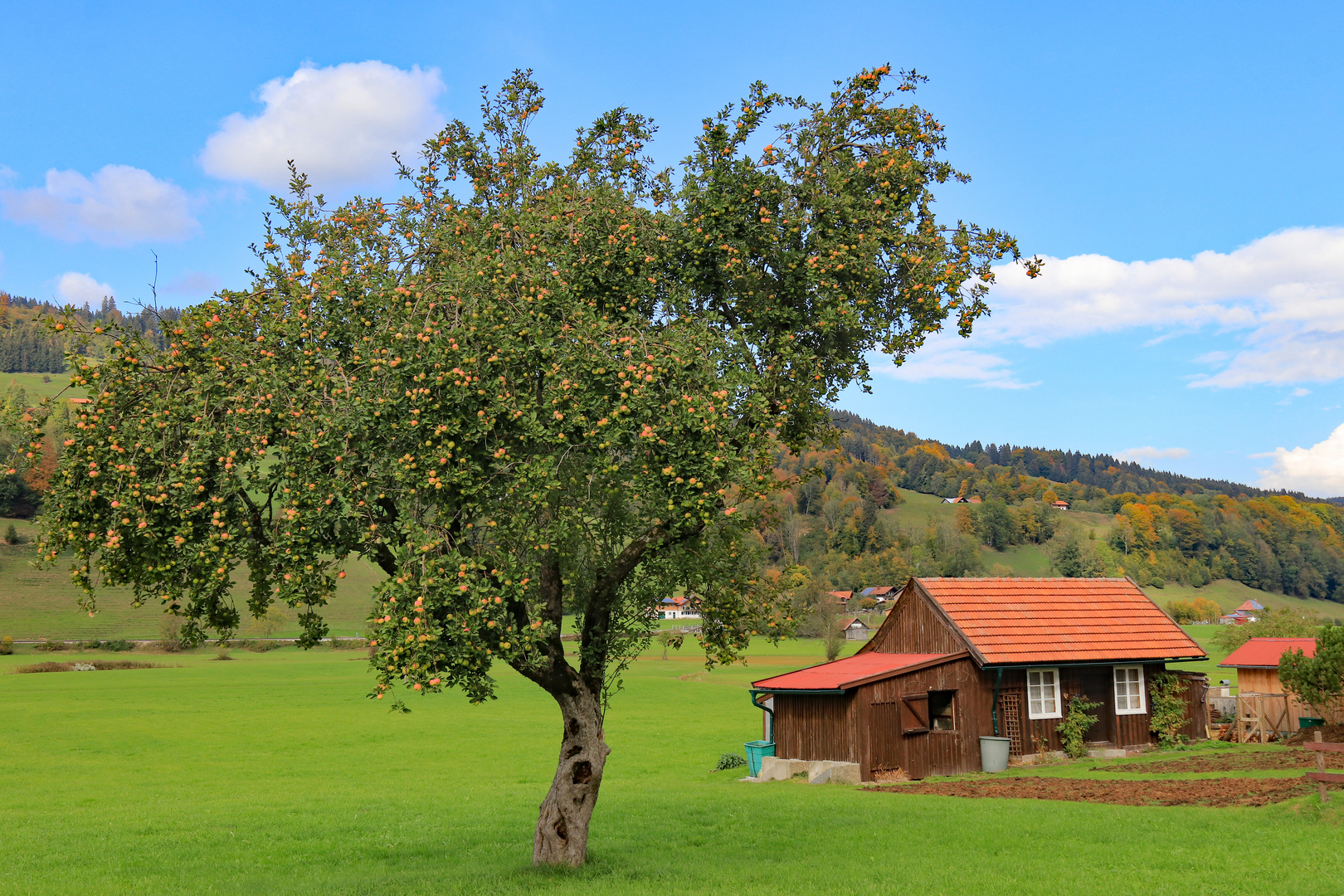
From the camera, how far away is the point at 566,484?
1216 cm

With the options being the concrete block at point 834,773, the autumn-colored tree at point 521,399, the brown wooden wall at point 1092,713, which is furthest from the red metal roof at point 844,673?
the autumn-colored tree at point 521,399

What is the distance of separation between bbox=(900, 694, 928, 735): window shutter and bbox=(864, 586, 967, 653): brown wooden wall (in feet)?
8.72

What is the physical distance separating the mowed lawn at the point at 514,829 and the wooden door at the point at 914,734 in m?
3.03

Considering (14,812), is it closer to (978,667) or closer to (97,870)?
(97,870)

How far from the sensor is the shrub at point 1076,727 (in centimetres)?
2949

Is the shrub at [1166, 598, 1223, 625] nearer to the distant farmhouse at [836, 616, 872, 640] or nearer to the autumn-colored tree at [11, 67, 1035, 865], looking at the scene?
the distant farmhouse at [836, 616, 872, 640]

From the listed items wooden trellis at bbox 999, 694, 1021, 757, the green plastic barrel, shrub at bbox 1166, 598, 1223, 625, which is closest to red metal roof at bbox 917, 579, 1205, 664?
wooden trellis at bbox 999, 694, 1021, 757

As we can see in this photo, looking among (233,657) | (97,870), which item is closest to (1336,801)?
(97,870)

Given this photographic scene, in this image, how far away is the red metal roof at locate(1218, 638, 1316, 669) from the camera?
3822 centimetres

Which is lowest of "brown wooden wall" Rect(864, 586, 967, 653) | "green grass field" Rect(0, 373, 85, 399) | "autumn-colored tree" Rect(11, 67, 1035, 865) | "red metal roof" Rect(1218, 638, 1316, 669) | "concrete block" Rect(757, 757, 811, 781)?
"concrete block" Rect(757, 757, 811, 781)

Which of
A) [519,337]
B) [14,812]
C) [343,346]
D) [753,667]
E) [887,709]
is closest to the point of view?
[519,337]

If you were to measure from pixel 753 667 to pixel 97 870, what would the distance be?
70.4m

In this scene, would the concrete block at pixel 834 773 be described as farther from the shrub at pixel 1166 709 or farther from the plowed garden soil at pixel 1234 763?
the shrub at pixel 1166 709

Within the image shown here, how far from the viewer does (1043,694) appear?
97.0ft
